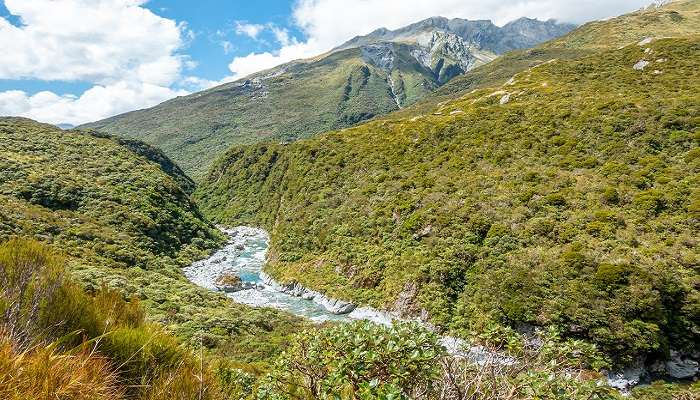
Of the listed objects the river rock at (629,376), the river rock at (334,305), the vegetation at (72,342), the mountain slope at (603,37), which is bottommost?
the river rock at (629,376)

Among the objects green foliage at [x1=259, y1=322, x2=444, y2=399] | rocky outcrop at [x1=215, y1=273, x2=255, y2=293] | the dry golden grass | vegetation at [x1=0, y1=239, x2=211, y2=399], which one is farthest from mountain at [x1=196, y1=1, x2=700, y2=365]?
the dry golden grass

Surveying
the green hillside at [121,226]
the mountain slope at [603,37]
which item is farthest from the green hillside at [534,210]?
the mountain slope at [603,37]

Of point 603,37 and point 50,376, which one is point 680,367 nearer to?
point 50,376

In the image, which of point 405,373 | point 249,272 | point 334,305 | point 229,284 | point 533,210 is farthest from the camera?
point 249,272

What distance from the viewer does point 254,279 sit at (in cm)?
4412

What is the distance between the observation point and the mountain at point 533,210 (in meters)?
23.4

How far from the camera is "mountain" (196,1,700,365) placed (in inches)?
920

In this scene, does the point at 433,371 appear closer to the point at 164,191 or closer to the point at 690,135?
the point at 690,135

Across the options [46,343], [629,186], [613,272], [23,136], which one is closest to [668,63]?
[629,186]

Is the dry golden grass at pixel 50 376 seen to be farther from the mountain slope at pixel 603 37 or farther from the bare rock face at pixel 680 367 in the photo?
the mountain slope at pixel 603 37

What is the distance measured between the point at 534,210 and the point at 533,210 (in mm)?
80

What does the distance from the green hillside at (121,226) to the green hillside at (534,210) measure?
10828mm

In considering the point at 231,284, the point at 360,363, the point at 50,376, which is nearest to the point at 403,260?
the point at 231,284

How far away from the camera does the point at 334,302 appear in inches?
1345
